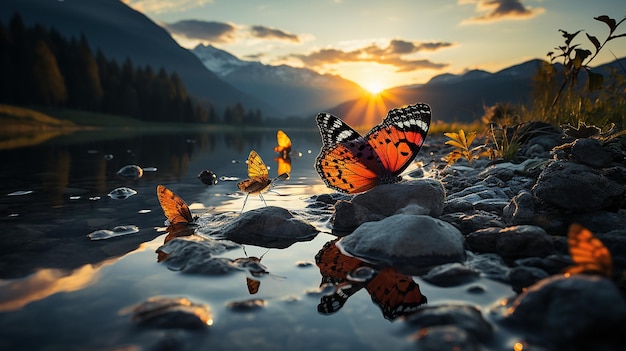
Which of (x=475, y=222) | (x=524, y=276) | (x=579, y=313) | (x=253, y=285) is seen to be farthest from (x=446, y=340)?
(x=475, y=222)

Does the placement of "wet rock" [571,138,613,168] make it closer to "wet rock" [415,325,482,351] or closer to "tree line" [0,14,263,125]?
"wet rock" [415,325,482,351]

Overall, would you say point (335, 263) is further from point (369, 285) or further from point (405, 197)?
point (405, 197)

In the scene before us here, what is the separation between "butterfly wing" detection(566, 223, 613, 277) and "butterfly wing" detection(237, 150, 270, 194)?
4501 millimetres

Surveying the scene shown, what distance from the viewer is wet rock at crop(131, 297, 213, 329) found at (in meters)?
2.61

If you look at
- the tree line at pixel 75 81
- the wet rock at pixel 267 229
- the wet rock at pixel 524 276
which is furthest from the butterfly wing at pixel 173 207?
the tree line at pixel 75 81

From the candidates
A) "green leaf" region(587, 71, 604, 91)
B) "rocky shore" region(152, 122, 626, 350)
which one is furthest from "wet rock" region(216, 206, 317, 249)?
"green leaf" region(587, 71, 604, 91)

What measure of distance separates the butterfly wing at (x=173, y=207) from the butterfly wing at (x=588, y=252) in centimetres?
450

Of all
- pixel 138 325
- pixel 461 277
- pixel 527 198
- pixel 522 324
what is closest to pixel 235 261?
pixel 138 325

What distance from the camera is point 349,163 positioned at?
618 centimetres

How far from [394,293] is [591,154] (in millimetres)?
3730

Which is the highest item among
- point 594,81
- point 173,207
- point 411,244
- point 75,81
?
point 75,81

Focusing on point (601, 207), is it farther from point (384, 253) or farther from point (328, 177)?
point (328, 177)

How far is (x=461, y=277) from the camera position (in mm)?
3355

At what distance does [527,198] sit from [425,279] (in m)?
2.23
